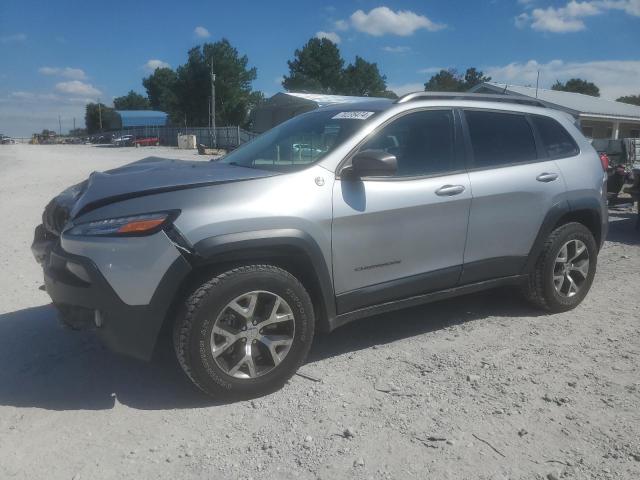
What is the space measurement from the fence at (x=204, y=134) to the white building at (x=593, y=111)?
53.9 ft

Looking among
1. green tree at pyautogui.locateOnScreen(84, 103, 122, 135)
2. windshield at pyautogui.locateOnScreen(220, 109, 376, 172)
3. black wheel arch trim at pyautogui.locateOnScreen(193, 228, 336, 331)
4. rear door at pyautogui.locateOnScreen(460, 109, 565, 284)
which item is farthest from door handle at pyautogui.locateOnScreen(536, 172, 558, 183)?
green tree at pyautogui.locateOnScreen(84, 103, 122, 135)

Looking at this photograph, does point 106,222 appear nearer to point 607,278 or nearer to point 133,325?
point 133,325

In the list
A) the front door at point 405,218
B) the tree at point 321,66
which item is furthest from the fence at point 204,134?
the front door at point 405,218

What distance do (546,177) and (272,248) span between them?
2.43 m

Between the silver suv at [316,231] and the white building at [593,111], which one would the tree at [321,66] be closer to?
the white building at [593,111]

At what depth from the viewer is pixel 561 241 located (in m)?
4.41

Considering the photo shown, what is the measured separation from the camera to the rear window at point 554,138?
4477 mm

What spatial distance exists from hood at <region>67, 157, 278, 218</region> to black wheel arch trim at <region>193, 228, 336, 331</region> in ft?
1.25

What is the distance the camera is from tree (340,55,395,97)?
82062 mm

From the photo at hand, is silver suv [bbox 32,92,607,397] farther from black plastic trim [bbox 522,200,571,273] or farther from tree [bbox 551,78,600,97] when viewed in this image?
tree [bbox 551,78,600,97]

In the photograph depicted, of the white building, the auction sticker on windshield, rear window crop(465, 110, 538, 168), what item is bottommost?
rear window crop(465, 110, 538, 168)

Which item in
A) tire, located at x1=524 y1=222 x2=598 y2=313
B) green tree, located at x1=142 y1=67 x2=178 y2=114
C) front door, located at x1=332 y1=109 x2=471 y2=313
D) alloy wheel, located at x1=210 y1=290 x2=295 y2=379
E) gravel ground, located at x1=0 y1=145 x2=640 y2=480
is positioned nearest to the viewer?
gravel ground, located at x1=0 y1=145 x2=640 y2=480

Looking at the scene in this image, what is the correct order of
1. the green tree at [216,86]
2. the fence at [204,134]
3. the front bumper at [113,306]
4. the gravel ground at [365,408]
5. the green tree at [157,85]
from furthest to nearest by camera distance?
the green tree at [157,85]
the green tree at [216,86]
the fence at [204,134]
the front bumper at [113,306]
the gravel ground at [365,408]

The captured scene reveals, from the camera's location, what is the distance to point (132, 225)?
2859mm
